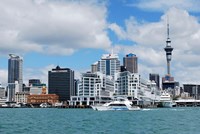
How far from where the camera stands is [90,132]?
7106 cm

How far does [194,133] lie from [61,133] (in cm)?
2140

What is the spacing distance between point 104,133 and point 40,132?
10.7m

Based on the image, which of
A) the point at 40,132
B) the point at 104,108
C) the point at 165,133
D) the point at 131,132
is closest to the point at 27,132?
the point at 40,132

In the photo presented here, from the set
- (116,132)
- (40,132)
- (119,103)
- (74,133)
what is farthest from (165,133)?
(119,103)

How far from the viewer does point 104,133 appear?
69.1 m

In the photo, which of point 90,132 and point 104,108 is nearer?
point 90,132

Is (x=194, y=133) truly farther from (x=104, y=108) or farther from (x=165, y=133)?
(x=104, y=108)

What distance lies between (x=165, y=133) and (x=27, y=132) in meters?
22.8

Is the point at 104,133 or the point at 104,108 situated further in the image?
the point at 104,108

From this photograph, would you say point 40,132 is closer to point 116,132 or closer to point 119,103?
point 116,132

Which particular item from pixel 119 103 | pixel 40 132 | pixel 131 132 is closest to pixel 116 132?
pixel 131 132

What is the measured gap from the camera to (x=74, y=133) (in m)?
69.3

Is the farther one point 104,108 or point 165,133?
point 104,108

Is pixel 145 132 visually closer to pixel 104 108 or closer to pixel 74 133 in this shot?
pixel 74 133
